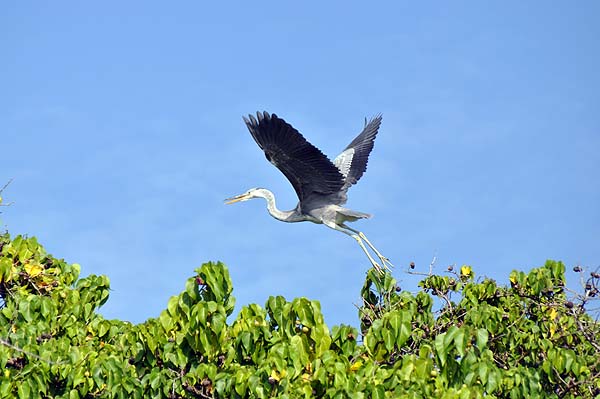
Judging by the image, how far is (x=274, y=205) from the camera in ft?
42.3

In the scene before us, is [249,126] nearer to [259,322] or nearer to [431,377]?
[259,322]

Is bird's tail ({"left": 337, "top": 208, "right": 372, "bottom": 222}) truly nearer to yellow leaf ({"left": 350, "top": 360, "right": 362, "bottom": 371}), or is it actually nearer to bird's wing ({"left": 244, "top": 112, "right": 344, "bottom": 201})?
bird's wing ({"left": 244, "top": 112, "right": 344, "bottom": 201})

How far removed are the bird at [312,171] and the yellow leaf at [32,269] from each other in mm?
2750

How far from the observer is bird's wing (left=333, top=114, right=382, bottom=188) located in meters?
12.7

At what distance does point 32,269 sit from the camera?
9055 mm

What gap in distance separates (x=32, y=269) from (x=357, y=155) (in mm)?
5170

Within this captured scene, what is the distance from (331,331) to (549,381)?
5.82 feet

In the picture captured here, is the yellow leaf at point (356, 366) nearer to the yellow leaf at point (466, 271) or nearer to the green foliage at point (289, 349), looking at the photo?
the green foliage at point (289, 349)

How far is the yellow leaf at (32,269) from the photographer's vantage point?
9.04m

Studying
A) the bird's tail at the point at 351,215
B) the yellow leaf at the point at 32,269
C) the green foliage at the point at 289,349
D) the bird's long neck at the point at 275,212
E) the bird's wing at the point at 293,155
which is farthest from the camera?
the bird's long neck at the point at 275,212

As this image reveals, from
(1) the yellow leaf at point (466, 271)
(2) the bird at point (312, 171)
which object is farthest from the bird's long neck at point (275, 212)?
(1) the yellow leaf at point (466, 271)

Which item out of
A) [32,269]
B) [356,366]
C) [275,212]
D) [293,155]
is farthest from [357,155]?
[356,366]

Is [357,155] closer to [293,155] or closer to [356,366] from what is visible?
[293,155]

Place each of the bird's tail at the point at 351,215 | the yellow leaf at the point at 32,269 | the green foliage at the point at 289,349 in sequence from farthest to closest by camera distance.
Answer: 1. the bird's tail at the point at 351,215
2. the yellow leaf at the point at 32,269
3. the green foliage at the point at 289,349
